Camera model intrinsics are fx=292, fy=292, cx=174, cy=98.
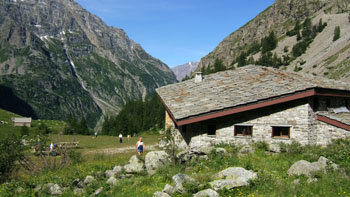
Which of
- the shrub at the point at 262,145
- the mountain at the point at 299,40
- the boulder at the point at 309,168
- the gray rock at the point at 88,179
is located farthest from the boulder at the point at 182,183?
the mountain at the point at 299,40

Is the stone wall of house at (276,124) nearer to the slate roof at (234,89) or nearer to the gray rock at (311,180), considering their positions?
the slate roof at (234,89)

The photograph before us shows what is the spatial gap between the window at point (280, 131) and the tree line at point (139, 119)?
5889 centimetres

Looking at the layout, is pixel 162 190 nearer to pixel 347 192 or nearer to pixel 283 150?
pixel 347 192

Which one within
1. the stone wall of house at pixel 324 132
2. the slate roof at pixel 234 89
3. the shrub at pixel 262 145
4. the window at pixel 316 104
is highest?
the slate roof at pixel 234 89

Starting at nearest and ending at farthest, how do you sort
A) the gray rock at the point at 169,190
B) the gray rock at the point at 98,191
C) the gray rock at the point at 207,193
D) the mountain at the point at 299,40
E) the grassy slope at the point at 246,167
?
the gray rock at the point at 207,193 < the grassy slope at the point at 246,167 < the gray rock at the point at 169,190 < the gray rock at the point at 98,191 < the mountain at the point at 299,40

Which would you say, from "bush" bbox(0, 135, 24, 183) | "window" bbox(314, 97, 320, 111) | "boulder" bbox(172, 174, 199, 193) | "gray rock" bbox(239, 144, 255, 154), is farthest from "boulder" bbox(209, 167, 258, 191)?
"bush" bbox(0, 135, 24, 183)

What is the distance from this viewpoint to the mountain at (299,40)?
70.6 meters

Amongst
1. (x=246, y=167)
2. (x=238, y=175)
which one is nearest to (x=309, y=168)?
(x=246, y=167)

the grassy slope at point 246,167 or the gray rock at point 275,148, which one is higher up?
the gray rock at point 275,148

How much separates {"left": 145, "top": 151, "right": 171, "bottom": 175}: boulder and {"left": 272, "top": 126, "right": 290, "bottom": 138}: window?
7350 mm

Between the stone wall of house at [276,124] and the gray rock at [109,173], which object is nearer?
the gray rock at [109,173]

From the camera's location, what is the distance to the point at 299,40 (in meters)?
111

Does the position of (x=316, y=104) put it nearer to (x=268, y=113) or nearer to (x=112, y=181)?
(x=268, y=113)

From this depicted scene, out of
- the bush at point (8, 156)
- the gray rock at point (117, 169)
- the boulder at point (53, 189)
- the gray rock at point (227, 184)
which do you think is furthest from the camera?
the bush at point (8, 156)
